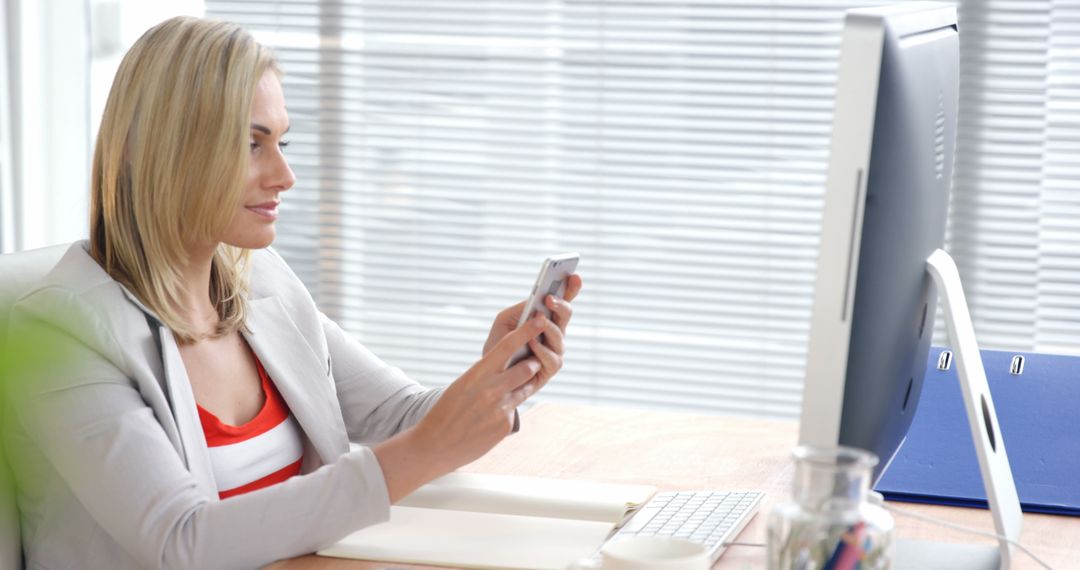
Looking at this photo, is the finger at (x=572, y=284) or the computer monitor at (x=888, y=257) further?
the finger at (x=572, y=284)

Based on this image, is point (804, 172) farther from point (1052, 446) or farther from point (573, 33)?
point (1052, 446)

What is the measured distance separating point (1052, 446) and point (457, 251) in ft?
5.79

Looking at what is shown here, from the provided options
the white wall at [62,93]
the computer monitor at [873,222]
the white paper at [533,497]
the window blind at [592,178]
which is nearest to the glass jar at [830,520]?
the computer monitor at [873,222]

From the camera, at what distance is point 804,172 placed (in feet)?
8.78

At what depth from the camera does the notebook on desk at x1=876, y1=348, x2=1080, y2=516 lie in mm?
1332

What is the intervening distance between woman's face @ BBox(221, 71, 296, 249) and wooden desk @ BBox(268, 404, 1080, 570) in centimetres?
40

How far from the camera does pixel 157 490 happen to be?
3.81ft

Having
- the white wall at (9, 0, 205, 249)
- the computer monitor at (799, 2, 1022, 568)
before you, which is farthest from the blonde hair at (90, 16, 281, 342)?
the white wall at (9, 0, 205, 249)

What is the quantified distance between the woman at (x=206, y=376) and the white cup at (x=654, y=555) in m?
0.32

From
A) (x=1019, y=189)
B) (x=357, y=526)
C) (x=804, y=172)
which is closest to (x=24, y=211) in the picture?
(x=804, y=172)

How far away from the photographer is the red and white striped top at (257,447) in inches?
53.6

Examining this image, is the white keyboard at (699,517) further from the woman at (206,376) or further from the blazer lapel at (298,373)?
the blazer lapel at (298,373)

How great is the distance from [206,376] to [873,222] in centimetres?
86

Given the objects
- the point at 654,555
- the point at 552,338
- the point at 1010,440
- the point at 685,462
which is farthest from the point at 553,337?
the point at 1010,440
